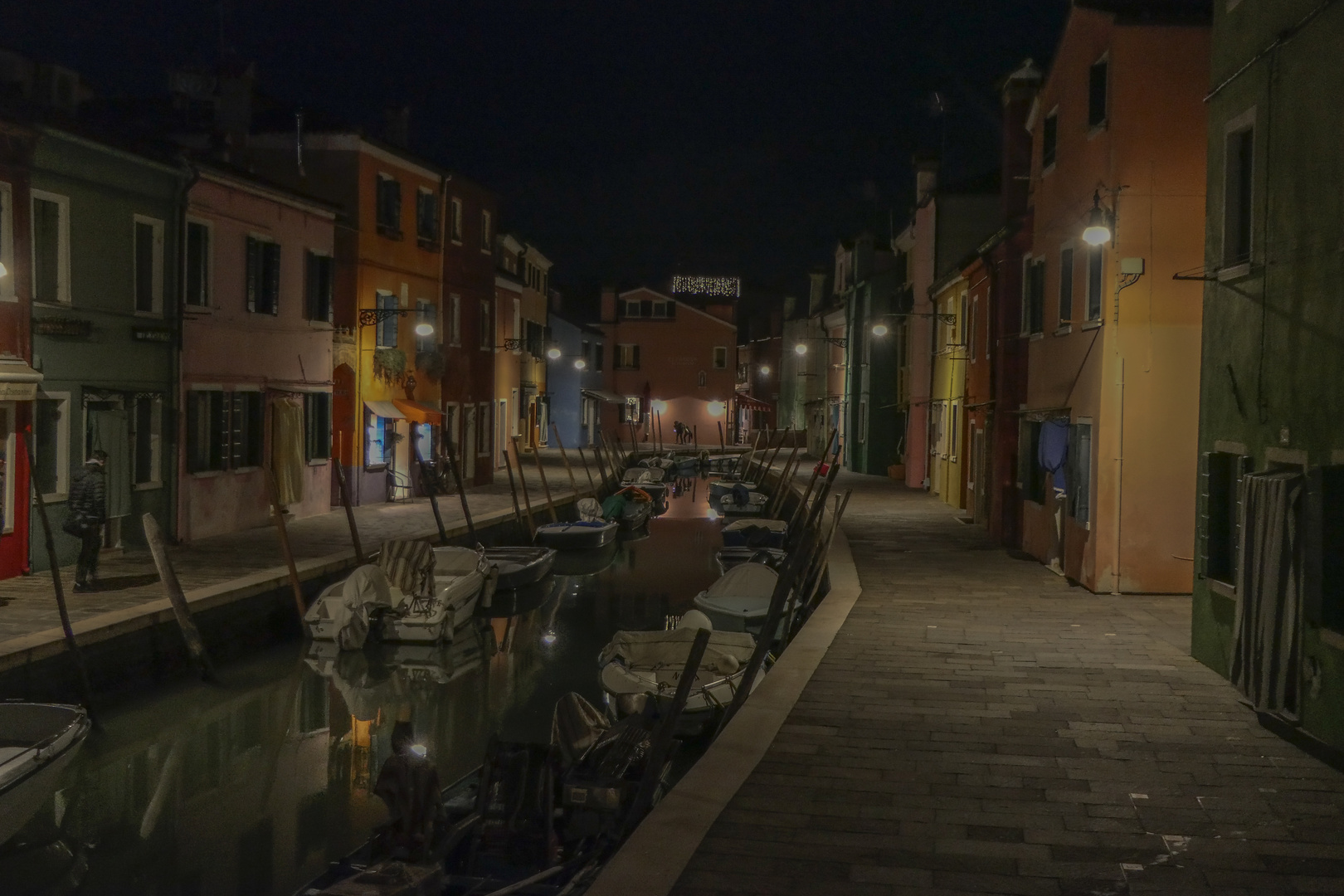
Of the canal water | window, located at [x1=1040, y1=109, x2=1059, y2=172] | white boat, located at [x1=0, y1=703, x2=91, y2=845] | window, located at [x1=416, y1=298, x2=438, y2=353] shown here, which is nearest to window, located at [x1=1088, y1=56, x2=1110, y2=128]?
window, located at [x1=1040, y1=109, x2=1059, y2=172]

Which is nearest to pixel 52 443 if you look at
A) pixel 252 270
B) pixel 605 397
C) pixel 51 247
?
pixel 51 247

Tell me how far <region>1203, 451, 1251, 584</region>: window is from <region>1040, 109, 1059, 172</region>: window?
322 inches

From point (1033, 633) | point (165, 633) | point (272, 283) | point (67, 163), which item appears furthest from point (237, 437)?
point (1033, 633)

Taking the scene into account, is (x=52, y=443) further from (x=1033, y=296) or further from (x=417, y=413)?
A: (x=1033, y=296)

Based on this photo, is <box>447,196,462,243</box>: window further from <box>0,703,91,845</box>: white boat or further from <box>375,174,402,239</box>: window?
<box>0,703,91,845</box>: white boat

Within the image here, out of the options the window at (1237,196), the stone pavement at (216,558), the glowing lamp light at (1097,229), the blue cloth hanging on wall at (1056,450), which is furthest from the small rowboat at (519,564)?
the window at (1237,196)

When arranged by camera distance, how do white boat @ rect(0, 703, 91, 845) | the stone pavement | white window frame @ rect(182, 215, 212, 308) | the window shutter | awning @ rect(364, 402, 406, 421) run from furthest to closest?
awning @ rect(364, 402, 406, 421), the window shutter, white window frame @ rect(182, 215, 212, 308), the stone pavement, white boat @ rect(0, 703, 91, 845)

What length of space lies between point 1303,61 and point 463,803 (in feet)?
27.6

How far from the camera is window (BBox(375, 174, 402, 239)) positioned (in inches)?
1151

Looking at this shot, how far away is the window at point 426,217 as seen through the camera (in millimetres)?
31234

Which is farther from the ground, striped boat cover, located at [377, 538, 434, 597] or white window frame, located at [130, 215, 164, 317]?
white window frame, located at [130, 215, 164, 317]

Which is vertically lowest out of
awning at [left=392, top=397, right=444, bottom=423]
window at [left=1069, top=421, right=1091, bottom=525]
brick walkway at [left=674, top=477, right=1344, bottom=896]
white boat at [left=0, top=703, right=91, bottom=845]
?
white boat at [left=0, top=703, right=91, bottom=845]

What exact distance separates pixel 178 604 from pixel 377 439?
50.1ft

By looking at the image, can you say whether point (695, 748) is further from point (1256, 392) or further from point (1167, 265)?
point (1167, 265)
